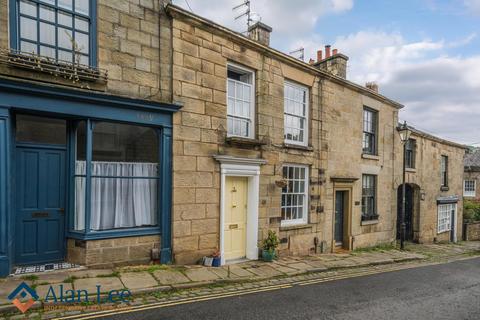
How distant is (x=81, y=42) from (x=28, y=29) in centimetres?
95

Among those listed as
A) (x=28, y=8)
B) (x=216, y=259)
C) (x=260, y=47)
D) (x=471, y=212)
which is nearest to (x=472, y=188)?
(x=471, y=212)

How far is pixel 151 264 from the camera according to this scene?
7707mm

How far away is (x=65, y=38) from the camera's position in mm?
6887

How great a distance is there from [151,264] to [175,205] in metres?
1.44

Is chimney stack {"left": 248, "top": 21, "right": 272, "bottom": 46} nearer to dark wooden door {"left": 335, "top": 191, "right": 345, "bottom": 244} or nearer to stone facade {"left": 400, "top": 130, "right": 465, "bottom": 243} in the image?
dark wooden door {"left": 335, "top": 191, "right": 345, "bottom": 244}

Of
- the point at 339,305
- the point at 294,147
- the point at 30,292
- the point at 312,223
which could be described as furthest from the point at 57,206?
the point at 312,223

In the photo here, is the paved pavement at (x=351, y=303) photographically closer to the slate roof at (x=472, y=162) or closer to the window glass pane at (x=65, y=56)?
the window glass pane at (x=65, y=56)

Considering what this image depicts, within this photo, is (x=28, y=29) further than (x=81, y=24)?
No

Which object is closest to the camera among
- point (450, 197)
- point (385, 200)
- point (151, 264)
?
point (151, 264)

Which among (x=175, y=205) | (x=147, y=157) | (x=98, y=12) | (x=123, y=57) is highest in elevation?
(x=98, y=12)

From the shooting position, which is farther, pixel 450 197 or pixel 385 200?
pixel 450 197

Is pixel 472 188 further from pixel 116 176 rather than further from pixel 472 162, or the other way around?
pixel 116 176

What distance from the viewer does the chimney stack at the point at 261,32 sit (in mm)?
10797

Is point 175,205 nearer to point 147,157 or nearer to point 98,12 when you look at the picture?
point 147,157
